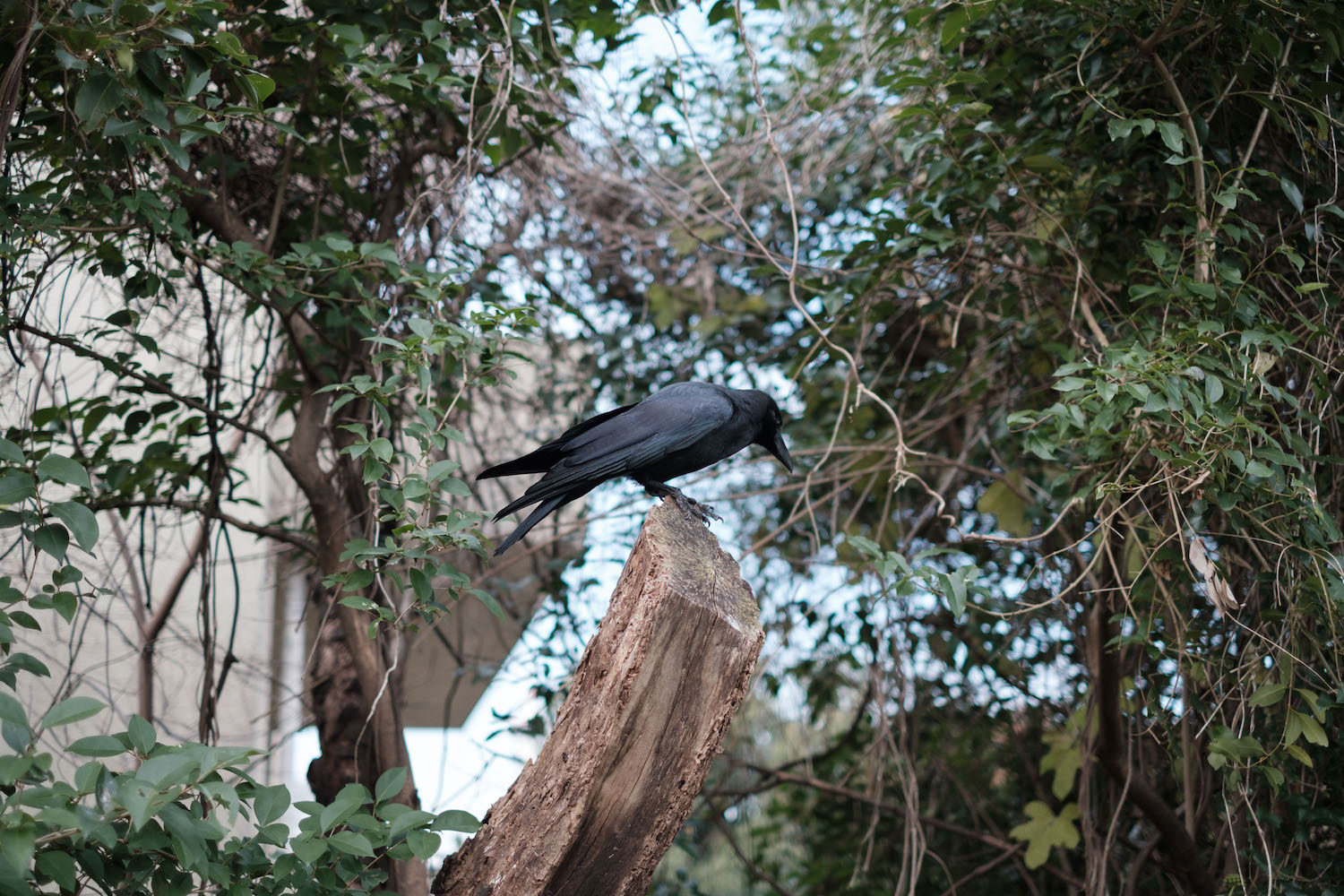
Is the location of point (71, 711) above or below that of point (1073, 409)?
below

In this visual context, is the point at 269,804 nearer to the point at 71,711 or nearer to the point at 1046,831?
the point at 71,711

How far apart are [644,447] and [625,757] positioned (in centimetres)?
90

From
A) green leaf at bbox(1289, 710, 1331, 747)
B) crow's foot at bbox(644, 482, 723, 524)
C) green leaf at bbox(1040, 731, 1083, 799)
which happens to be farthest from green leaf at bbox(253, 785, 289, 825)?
green leaf at bbox(1040, 731, 1083, 799)

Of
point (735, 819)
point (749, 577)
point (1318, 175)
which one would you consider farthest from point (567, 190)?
point (735, 819)

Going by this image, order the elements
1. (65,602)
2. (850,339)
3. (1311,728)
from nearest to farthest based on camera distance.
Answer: (65,602) < (1311,728) < (850,339)

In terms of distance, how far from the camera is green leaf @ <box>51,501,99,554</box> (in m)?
1.76

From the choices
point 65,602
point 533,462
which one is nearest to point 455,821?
point 65,602

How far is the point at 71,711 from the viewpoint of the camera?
1.44m

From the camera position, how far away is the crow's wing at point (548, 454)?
2.75 meters

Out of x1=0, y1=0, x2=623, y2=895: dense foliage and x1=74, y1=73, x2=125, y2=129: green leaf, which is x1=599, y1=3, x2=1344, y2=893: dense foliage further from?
x1=74, y1=73, x2=125, y2=129: green leaf

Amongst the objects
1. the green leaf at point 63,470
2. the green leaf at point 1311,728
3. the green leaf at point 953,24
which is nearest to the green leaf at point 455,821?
the green leaf at point 63,470

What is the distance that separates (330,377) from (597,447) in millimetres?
1178

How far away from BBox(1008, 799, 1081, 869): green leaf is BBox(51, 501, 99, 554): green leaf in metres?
3.34

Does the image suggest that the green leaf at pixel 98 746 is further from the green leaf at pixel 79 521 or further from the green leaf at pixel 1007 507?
the green leaf at pixel 1007 507
